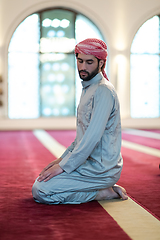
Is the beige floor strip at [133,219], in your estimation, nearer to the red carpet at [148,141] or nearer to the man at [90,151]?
the man at [90,151]

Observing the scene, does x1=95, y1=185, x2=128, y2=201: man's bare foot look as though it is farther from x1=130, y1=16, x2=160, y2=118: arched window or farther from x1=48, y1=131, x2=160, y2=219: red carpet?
x1=130, y1=16, x2=160, y2=118: arched window

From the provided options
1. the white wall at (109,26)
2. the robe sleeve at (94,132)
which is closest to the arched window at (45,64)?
the white wall at (109,26)

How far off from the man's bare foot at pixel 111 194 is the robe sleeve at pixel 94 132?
12.6 inches

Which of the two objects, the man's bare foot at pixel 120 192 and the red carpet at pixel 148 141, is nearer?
the man's bare foot at pixel 120 192

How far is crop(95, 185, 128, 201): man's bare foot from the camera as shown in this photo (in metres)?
2.56

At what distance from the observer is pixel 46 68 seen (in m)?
11.4

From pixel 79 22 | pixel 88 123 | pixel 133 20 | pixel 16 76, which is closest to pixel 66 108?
pixel 16 76

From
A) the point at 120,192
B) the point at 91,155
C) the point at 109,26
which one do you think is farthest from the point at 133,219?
the point at 109,26

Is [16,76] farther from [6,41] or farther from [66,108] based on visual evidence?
[66,108]

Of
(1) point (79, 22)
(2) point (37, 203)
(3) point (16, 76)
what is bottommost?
(2) point (37, 203)

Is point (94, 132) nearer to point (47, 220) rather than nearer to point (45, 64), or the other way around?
point (47, 220)

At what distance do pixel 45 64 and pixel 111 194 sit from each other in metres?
9.12

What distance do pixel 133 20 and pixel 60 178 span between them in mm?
9525

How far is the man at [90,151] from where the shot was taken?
238 cm
